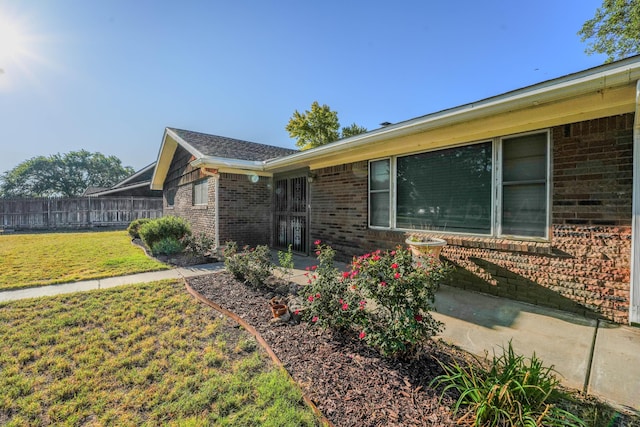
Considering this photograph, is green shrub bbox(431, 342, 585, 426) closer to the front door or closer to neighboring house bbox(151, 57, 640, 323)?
neighboring house bbox(151, 57, 640, 323)

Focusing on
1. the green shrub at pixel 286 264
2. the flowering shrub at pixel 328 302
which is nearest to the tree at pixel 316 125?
the green shrub at pixel 286 264

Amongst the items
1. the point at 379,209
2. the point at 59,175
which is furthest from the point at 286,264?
the point at 59,175

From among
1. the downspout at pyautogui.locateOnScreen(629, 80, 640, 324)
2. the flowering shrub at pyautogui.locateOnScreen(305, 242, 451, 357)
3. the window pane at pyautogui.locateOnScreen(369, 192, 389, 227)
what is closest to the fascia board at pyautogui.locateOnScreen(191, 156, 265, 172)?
the window pane at pyautogui.locateOnScreen(369, 192, 389, 227)

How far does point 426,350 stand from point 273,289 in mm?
2798

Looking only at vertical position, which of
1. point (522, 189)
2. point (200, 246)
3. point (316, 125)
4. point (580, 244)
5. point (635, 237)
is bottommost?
point (200, 246)

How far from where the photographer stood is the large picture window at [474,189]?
3.90 m

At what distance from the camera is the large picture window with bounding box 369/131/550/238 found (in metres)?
3.90

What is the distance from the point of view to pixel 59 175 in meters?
40.2

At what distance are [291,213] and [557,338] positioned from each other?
6.72 metres

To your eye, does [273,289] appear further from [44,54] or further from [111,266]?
[44,54]

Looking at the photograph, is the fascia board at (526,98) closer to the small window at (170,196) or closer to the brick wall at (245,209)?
the brick wall at (245,209)

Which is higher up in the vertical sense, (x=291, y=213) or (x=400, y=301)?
(x=291, y=213)

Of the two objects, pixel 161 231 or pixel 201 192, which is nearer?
pixel 161 231

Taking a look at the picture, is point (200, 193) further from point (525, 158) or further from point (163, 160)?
point (525, 158)
